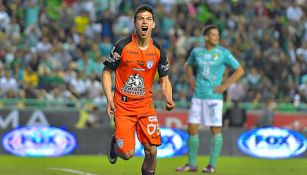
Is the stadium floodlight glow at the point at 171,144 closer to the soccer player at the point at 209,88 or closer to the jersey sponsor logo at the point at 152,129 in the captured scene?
the soccer player at the point at 209,88

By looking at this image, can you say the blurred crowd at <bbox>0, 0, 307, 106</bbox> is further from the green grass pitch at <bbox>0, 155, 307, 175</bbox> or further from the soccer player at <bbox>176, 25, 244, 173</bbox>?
the soccer player at <bbox>176, 25, 244, 173</bbox>

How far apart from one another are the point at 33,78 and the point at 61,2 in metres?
4.74

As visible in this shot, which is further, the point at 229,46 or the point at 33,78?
the point at 229,46

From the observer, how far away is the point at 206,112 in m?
15.9

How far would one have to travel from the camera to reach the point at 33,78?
24.5 metres

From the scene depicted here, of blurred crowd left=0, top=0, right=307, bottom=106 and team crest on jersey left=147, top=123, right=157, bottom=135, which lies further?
blurred crowd left=0, top=0, right=307, bottom=106

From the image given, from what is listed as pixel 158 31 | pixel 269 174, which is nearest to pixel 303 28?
pixel 158 31

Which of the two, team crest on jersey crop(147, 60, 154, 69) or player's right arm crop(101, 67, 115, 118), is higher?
team crest on jersey crop(147, 60, 154, 69)

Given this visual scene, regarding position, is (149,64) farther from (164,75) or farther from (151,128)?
(151,128)

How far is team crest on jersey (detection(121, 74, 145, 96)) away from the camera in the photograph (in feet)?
38.0

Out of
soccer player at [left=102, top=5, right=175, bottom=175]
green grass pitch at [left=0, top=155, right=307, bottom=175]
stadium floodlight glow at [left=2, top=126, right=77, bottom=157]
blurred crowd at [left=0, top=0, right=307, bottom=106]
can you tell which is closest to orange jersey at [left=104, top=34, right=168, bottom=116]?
soccer player at [left=102, top=5, right=175, bottom=175]

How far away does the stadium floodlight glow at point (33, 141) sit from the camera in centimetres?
2030

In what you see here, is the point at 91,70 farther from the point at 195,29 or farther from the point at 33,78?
the point at 195,29

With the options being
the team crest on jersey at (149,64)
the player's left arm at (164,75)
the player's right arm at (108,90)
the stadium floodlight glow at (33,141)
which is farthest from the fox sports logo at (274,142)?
the player's right arm at (108,90)
